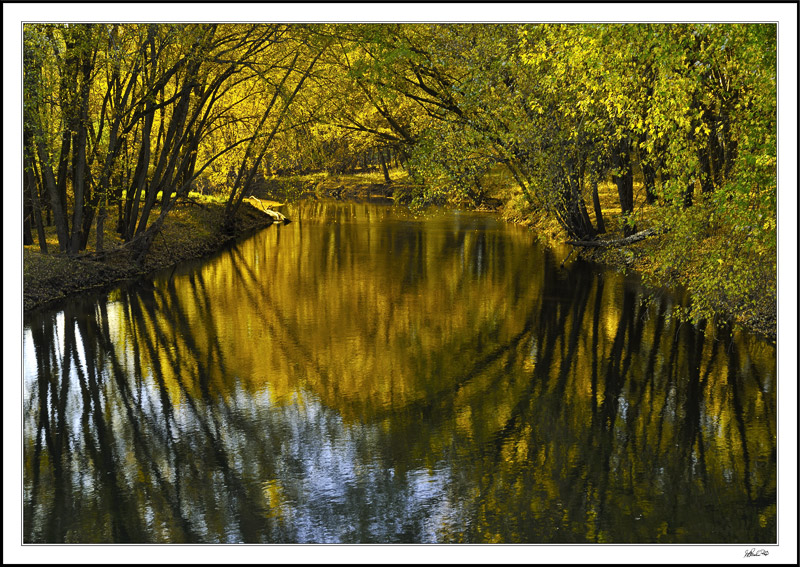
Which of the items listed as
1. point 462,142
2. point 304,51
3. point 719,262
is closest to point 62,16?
point 719,262

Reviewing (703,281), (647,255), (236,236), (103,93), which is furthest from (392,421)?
(236,236)

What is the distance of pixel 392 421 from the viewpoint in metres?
12.6

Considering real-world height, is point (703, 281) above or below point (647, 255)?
below

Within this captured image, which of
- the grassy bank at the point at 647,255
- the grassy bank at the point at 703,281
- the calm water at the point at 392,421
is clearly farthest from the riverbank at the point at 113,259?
the grassy bank at the point at 703,281

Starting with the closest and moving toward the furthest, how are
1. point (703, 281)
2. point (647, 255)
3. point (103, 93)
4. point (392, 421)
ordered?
point (392, 421) → point (703, 281) → point (647, 255) → point (103, 93)

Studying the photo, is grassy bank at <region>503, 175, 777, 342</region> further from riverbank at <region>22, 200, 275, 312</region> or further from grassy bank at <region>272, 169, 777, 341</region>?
riverbank at <region>22, 200, 275, 312</region>

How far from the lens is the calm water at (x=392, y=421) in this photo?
913 centimetres

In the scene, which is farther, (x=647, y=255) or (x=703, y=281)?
(x=647, y=255)

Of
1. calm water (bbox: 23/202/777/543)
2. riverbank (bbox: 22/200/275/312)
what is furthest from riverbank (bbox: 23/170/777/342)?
calm water (bbox: 23/202/777/543)

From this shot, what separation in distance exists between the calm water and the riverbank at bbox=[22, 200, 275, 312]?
1.16m

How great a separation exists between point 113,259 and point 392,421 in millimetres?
17655

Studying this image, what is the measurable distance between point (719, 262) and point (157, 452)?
29.3ft

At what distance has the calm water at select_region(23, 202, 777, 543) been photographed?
30.0 feet

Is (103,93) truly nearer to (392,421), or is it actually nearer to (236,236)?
(236,236)
